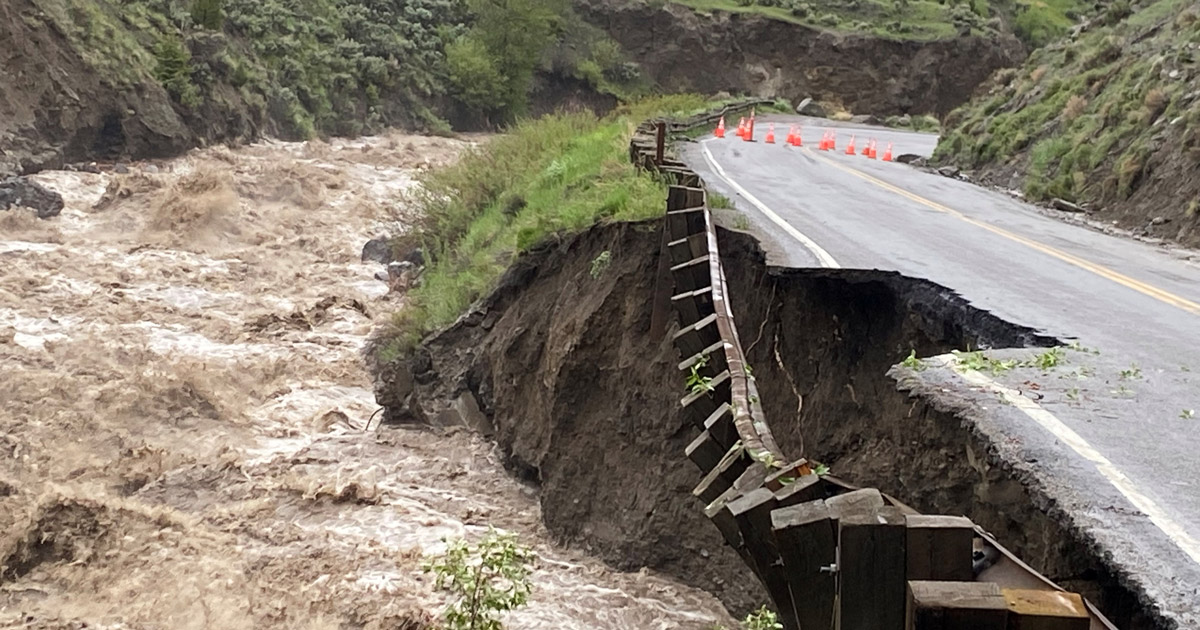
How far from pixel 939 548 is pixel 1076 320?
18.0 ft

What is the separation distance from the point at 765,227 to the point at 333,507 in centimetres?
546

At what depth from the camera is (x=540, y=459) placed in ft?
35.5

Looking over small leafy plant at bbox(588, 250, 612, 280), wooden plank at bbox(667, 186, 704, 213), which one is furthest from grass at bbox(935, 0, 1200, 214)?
wooden plank at bbox(667, 186, 704, 213)

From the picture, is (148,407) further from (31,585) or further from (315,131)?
(315,131)

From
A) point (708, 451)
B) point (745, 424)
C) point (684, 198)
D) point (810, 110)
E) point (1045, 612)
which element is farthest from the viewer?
point (810, 110)

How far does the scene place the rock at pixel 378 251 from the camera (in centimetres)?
2228

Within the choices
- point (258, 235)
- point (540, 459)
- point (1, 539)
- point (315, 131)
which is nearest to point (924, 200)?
point (540, 459)

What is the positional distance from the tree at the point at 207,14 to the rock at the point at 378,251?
18115 millimetres

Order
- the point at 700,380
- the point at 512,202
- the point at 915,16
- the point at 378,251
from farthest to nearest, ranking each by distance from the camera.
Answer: the point at 915,16, the point at 378,251, the point at 512,202, the point at 700,380

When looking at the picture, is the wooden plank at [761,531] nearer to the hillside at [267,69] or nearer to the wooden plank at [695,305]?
the wooden plank at [695,305]

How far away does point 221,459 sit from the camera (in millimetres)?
12797

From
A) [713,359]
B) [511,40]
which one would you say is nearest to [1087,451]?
[713,359]

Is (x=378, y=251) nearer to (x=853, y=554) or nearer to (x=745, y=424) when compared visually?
(x=745, y=424)

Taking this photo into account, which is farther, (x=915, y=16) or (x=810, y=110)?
(x=915, y=16)
